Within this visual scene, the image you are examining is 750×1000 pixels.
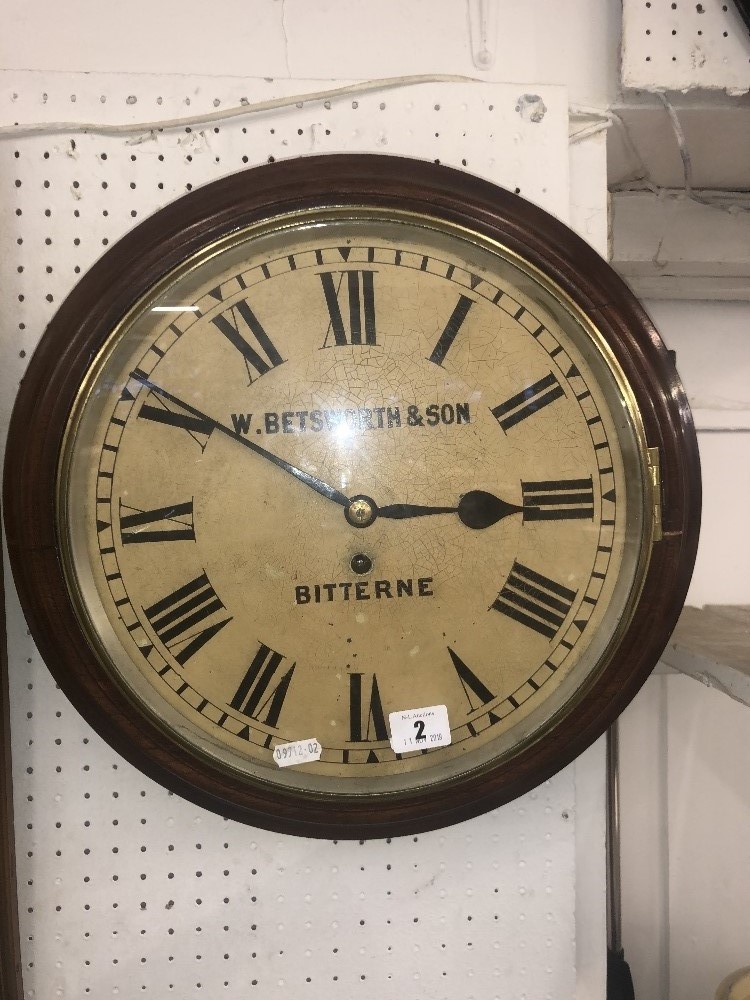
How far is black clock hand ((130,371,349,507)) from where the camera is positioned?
808mm

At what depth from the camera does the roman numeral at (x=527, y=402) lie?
832 mm

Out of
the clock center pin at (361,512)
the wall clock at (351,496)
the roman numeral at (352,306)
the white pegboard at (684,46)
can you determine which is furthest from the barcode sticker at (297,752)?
the white pegboard at (684,46)

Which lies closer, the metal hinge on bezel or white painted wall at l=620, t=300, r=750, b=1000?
the metal hinge on bezel

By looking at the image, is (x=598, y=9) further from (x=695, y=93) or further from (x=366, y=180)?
(x=366, y=180)

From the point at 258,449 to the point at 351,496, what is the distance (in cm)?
13

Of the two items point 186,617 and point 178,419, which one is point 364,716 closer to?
point 186,617

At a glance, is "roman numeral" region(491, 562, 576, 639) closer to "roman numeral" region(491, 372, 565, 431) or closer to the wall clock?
the wall clock

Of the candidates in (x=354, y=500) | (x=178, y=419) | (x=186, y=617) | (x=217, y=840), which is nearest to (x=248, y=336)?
(x=178, y=419)

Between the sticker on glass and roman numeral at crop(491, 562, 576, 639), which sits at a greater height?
roman numeral at crop(491, 562, 576, 639)

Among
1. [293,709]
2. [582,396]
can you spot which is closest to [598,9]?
[582,396]

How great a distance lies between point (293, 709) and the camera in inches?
32.4

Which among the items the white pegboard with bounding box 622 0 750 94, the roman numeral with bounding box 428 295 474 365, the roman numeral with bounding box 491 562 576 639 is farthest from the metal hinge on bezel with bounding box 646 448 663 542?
the white pegboard with bounding box 622 0 750 94

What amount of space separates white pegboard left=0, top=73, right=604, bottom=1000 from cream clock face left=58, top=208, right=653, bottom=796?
0.16 metres

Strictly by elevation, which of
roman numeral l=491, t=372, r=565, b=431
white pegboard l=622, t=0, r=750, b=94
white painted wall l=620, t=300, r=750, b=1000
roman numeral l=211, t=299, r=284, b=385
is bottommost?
white painted wall l=620, t=300, r=750, b=1000
